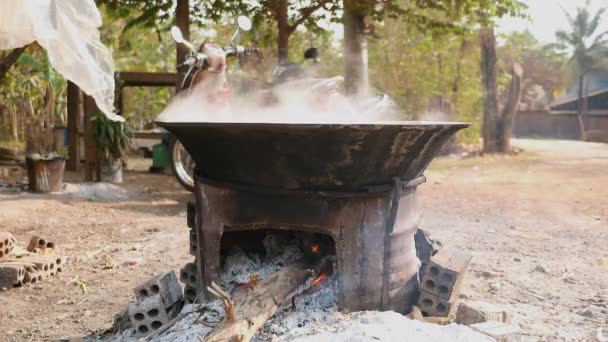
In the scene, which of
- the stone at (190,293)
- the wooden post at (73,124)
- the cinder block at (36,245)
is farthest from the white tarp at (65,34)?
the wooden post at (73,124)

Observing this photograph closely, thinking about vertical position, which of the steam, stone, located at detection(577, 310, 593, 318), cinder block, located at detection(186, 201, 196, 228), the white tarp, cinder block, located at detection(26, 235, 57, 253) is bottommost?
stone, located at detection(577, 310, 593, 318)

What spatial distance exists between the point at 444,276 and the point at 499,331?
58 cm

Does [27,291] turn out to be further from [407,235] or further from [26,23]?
[407,235]

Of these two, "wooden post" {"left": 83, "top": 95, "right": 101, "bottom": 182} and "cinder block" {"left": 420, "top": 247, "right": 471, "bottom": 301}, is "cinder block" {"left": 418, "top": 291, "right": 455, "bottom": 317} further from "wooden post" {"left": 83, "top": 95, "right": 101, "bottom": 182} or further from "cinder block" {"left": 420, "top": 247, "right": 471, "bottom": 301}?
"wooden post" {"left": 83, "top": 95, "right": 101, "bottom": 182}

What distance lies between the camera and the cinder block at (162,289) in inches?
141

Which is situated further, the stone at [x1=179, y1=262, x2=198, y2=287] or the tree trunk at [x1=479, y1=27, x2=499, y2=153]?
the tree trunk at [x1=479, y1=27, x2=499, y2=153]

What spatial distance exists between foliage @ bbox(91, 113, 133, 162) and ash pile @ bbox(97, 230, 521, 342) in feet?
24.4

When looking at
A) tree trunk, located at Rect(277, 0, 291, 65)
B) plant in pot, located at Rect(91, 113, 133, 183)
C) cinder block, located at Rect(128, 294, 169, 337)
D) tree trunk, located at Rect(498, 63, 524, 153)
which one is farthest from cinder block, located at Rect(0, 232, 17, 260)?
tree trunk, located at Rect(498, 63, 524, 153)

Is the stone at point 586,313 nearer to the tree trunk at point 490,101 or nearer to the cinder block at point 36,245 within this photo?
the cinder block at point 36,245

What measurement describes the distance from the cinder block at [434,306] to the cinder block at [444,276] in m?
0.02

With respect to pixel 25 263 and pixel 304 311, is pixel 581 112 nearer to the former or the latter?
pixel 25 263

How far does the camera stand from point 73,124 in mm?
12648

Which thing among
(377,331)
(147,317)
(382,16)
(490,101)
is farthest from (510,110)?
(377,331)

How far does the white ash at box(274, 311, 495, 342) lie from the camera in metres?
2.71
